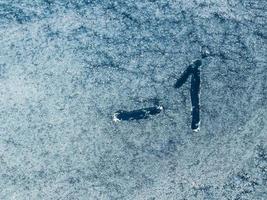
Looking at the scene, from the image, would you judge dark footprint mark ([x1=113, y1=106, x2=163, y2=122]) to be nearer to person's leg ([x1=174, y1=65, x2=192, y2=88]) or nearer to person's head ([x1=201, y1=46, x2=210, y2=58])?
person's leg ([x1=174, y1=65, x2=192, y2=88])

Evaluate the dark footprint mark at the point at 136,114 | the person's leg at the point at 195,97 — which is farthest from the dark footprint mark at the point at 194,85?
the dark footprint mark at the point at 136,114

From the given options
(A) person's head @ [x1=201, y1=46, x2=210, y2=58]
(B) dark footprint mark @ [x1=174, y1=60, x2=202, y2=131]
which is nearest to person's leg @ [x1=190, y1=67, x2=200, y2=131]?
(B) dark footprint mark @ [x1=174, y1=60, x2=202, y2=131]

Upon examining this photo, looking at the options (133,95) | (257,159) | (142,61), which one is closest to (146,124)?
(133,95)

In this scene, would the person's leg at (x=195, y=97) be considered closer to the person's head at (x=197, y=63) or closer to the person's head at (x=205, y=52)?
the person's head at (x=197, y=63)

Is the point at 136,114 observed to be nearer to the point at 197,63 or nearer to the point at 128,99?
the point at 128,99

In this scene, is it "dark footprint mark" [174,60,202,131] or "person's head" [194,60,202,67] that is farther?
"person's head" [194,60,202,67]
